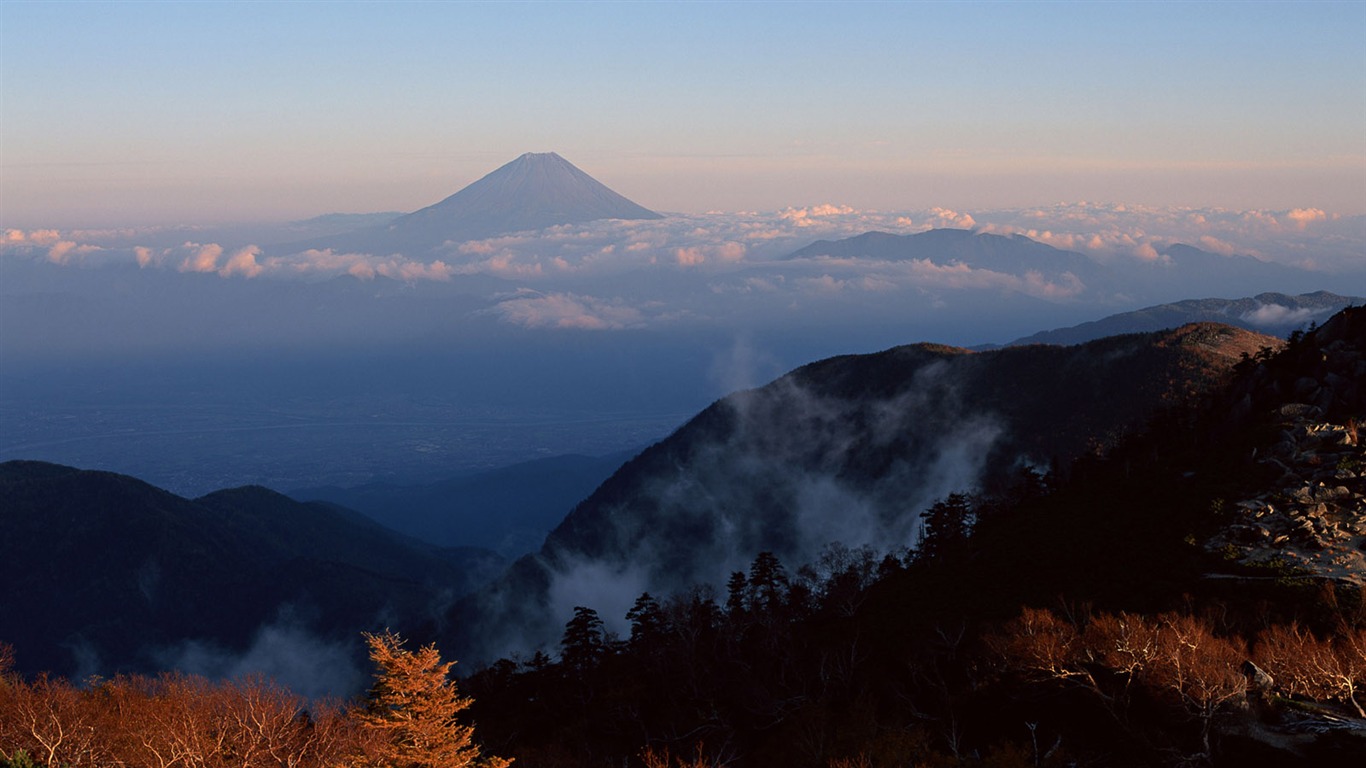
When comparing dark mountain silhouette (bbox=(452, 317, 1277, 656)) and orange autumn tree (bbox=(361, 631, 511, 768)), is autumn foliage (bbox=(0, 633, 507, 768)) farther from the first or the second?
dark mountain silhouette (bbox=(452, 317, 1277, 656))

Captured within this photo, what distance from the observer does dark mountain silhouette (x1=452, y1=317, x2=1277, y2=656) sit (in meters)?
145

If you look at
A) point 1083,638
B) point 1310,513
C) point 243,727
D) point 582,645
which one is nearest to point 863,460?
point 582,645

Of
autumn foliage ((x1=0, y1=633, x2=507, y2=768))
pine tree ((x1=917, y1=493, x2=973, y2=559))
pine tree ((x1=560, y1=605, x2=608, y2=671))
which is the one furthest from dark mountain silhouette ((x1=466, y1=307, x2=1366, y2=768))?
autumn foliage ((x1=0, y1=633, x2=507, y2=768))

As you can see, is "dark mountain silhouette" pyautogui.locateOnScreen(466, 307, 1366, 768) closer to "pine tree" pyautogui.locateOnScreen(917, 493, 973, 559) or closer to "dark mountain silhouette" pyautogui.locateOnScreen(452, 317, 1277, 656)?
"pine tree" pyautogui.locateOnScreen(917, 493, 973, 559)

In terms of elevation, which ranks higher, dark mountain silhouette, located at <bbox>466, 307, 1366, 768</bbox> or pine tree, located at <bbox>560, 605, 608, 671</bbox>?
dark mountain silhouette, located at <bbox>466, 307, 1366, 768</bbox>

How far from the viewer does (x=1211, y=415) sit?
82.9 meters

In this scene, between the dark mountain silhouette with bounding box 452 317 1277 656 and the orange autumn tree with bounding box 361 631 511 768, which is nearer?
the orange autumn tree with bounding box 361 631 511 768

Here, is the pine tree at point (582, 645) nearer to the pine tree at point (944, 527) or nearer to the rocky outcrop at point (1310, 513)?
the pine tree at point (944, 527)

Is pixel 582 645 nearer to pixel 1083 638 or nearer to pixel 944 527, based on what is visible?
pixel 944 527

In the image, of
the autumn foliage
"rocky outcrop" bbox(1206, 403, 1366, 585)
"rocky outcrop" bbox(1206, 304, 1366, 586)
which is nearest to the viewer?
the autumn foliage

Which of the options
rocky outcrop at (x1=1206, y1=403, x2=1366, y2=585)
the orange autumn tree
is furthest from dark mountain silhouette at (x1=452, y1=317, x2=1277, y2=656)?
the orange autumn tree

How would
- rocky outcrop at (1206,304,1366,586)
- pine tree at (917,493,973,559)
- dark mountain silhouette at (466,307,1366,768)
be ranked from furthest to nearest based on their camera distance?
1. pine tree at (917,493,973,559)
2. rocky outcrop at (1206,304,1366,586)
3. dark mountain silhouette at (466,307,1366,768)

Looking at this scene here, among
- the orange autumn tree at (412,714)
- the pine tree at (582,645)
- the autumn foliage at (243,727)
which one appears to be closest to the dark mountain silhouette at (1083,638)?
the pine tree at (582,645)

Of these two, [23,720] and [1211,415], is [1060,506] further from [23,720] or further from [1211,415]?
[23,720]
